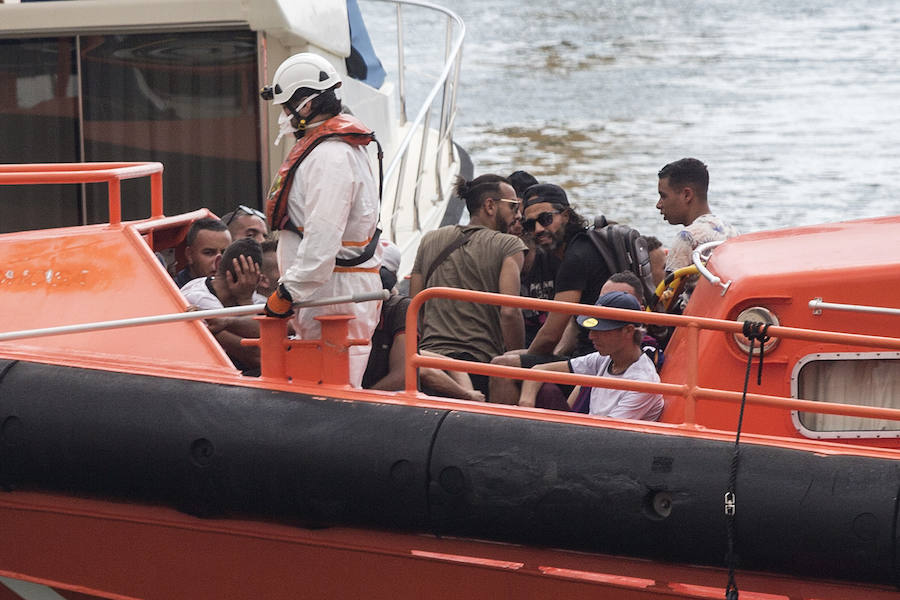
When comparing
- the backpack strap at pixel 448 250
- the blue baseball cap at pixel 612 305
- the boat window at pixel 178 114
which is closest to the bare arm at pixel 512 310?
the backpack strap at pixel 448 250

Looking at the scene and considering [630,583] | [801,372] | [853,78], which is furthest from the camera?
[853,78]

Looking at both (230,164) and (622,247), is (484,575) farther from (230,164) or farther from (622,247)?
(230,164)

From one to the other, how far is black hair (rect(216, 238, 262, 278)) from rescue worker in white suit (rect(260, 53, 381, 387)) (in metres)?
→ 0.59

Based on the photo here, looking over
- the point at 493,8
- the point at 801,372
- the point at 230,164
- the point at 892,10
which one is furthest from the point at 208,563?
the point at 892,10

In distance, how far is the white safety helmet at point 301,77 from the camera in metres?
3.63

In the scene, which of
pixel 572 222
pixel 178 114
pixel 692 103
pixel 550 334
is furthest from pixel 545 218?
pixel 692 103

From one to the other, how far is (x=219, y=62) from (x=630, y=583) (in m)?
3.96

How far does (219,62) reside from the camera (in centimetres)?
647

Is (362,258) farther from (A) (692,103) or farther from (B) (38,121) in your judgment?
(A) (692,103)

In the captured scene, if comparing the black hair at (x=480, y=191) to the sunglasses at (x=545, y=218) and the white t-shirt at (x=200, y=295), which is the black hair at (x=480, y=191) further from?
the white t-shirt at (x=200, y=295)

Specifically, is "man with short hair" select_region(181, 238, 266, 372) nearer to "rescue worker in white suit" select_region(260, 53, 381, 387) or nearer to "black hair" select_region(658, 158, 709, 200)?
"rescue worker in white suit" select_region(260, 53, 381, 387)

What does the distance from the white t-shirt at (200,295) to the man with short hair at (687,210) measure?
1.59 metres

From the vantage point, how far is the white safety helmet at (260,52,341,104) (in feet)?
11.9

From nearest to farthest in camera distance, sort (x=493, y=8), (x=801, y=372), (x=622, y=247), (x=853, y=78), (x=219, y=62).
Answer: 1. (x=801, y=372)
2. (x=622, y=247)
3. (x=219, y=62)
4. (x=853, y=78)
5. (x=493, y=8)
